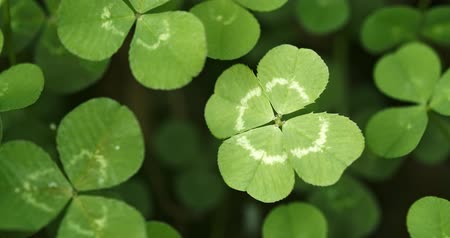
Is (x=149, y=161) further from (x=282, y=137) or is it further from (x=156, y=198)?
(x=282, y=137)

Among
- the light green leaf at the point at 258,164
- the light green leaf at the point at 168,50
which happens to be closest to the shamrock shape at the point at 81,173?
the light green leaf at the point at 168,50

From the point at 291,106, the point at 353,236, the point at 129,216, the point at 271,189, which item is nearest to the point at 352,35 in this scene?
the point at 353,236

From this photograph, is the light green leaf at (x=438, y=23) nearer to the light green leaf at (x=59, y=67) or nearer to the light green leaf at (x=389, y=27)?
the light green leaf at (x=389, y=27)

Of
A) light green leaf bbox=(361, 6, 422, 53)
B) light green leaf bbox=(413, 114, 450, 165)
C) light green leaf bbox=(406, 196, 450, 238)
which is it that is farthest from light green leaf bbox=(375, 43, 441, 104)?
light green leaf bbox=(406, 196, 450, 238)

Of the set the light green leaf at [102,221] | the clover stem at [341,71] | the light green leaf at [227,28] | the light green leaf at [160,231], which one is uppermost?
the light green leaf at [227,28]

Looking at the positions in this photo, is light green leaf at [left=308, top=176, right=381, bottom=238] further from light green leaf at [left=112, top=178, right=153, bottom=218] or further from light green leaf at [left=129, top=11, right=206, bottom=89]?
light green leaf at [left=129, top=11, right=206, bottom=89]
